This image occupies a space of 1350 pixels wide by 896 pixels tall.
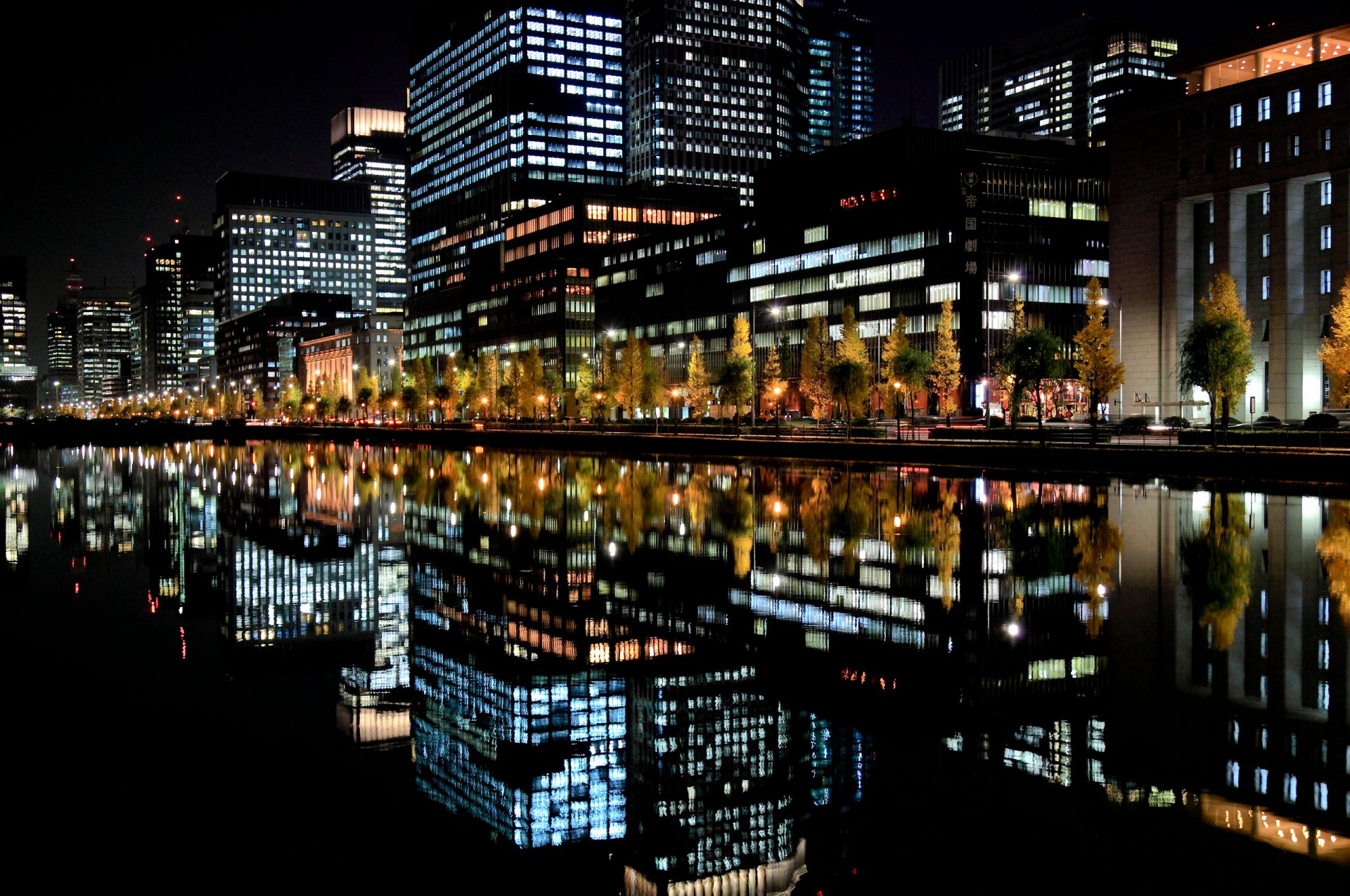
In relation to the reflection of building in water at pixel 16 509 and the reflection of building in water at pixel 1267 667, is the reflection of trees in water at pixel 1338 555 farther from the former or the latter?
the reflection of building in water at pixel 16 509

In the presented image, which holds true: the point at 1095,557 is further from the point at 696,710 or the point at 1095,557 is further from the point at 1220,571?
the point at 696,710

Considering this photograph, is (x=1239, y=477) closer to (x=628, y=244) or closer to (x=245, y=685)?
A: (x=245, y=685)

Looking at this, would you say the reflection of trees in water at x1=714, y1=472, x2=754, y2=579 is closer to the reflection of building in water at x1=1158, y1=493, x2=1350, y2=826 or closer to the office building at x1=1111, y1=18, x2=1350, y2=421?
the reflection of building in water at x1=1158, y1=493, x2=1350, y2=826

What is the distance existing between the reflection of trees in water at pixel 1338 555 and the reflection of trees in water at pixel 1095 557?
3.65 metres

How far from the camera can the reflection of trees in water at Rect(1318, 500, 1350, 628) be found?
19219mm

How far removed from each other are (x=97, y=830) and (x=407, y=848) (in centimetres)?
279

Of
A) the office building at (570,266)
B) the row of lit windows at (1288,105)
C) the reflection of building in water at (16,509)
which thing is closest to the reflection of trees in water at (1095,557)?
the reflection of building in water at (16,509)

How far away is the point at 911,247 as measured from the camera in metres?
125

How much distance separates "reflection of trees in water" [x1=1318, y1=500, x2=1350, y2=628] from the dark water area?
0.51 ft

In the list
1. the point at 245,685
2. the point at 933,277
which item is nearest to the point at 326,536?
the point at 245,685

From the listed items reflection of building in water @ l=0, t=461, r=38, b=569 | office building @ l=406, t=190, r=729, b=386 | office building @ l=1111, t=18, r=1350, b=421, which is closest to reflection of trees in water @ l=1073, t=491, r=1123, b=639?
reflection of building in water @ l=0, t=461, r=38, b=569

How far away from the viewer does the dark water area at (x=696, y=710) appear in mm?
9133

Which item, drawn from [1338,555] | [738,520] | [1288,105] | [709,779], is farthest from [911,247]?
[709,779]

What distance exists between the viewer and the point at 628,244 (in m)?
177
